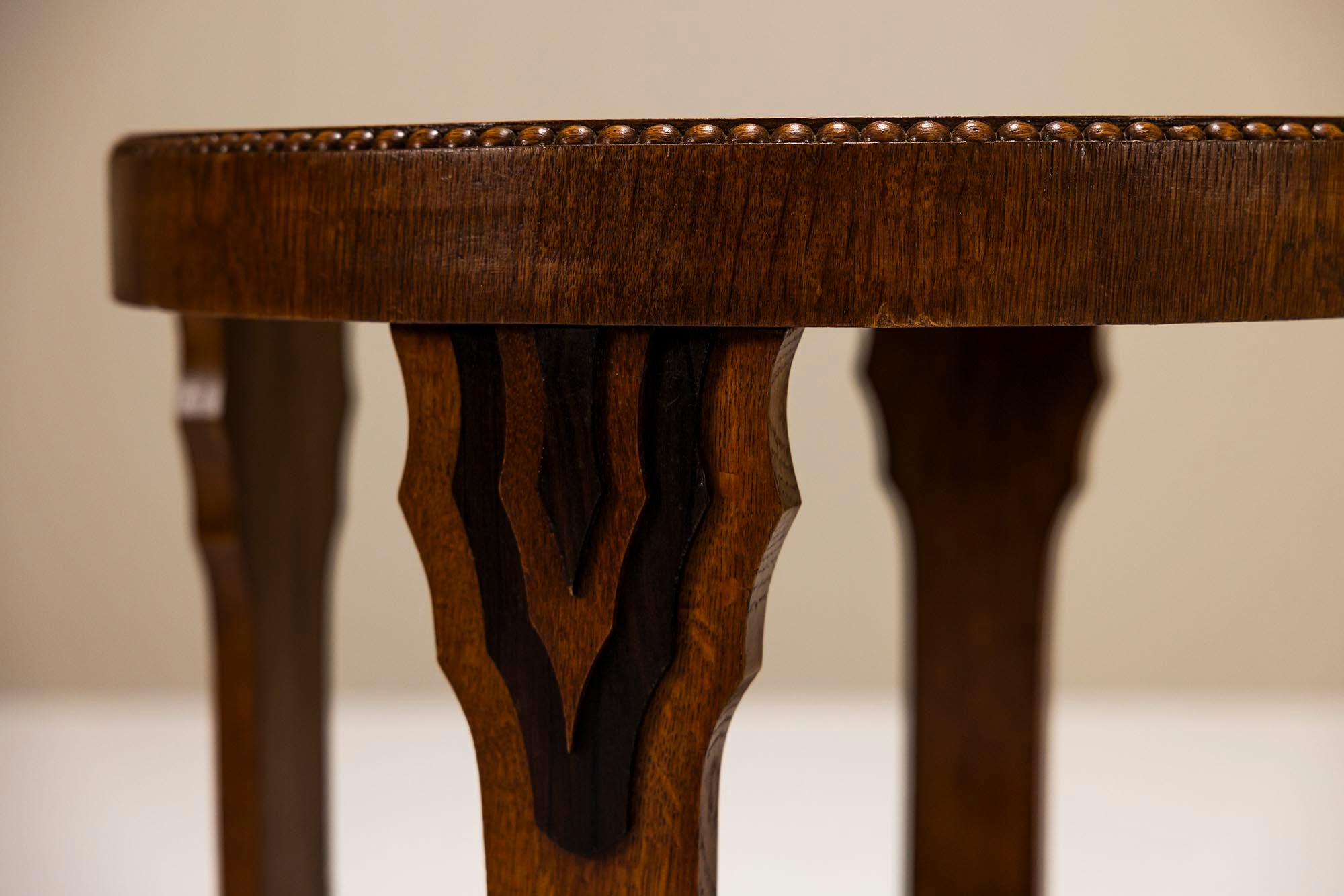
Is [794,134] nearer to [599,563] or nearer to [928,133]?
[928,133]

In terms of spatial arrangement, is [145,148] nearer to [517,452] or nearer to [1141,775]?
[517,452]

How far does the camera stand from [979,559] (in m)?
0.93

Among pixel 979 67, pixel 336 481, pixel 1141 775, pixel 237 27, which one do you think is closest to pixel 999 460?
pixel 336 481

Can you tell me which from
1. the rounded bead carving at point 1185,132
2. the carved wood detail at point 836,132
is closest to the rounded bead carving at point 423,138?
the carved wood detail at point 836,132

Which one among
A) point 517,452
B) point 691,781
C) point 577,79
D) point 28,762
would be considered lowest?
point 28,762

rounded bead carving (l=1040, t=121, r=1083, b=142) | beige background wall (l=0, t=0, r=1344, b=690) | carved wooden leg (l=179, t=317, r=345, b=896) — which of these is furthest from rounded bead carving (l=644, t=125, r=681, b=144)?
beige background wall (l=0, t=0, r=1344, b=690)

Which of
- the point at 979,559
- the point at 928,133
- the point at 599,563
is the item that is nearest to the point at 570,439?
the point at 599,563

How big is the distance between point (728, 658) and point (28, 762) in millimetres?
1166

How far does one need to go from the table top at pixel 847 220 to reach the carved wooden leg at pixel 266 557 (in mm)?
294

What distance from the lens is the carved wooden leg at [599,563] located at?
50 cm

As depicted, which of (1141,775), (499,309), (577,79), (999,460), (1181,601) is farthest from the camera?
(1181,601)

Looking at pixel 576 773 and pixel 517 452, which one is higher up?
pixel 517 452

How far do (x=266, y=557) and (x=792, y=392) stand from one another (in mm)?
947

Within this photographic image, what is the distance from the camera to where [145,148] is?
61cm
